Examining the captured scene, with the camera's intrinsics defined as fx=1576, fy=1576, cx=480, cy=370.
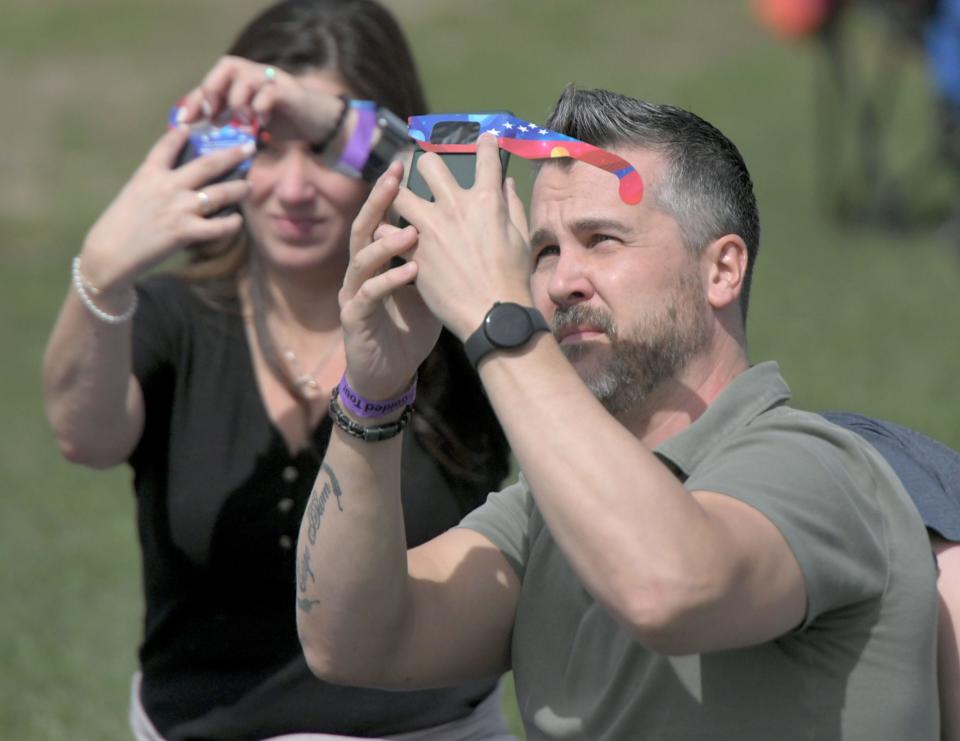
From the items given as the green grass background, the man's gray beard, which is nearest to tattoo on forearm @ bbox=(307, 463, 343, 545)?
the man's gray beard

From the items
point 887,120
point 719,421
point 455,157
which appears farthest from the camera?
point 887,120

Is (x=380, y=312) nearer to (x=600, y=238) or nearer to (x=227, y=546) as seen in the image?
(x=600, y=238)

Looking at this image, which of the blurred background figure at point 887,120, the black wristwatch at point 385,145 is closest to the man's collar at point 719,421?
the black wristwatch at point 385,145

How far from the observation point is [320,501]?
7.67 ft

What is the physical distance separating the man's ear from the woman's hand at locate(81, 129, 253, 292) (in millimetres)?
964

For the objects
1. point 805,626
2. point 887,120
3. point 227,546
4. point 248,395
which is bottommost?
point 887,120

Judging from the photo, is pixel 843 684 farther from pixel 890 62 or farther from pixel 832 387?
pixel 890 62

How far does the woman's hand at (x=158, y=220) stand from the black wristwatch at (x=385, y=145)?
0.31 meters

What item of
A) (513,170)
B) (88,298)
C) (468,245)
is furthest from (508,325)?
(513,170)

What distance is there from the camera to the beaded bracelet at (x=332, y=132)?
10.3 ft

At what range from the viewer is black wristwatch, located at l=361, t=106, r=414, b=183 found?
311cm

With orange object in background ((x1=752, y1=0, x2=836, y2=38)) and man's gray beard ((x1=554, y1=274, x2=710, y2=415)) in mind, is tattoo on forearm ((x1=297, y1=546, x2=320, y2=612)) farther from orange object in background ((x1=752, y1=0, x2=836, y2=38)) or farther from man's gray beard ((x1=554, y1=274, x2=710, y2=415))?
orange object in background ((x1=752, y1=0, x2=836, y2=38))

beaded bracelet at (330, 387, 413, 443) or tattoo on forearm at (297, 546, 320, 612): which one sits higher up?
beaded bracelet at (330, 387, 413, 443)

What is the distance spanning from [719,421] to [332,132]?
1.26 meters
